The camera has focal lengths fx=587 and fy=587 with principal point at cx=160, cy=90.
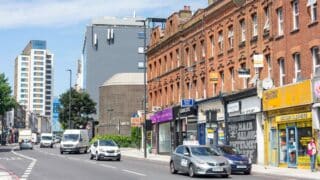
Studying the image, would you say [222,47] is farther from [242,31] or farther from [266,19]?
[266,19]

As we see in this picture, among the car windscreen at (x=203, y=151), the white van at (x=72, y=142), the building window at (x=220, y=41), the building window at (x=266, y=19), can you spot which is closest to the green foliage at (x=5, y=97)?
the white van at (x=72, y=142)

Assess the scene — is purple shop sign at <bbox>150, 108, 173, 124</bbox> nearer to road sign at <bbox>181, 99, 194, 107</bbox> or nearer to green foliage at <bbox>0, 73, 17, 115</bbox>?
road sign at <bbox>181, 99, 194, 107</bbox>

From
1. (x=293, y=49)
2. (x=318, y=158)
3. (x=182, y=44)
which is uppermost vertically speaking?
(x=182, y=44)

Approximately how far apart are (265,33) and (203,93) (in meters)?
12.0

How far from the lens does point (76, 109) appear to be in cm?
10750

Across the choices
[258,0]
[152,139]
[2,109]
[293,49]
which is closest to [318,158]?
[293,49]

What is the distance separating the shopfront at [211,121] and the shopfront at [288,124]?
7014 millimetres

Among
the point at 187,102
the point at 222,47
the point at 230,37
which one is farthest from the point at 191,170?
the point at 187,102

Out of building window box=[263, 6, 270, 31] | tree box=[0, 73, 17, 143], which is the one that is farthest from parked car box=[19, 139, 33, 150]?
building window box=[263, 6, 270, 31]

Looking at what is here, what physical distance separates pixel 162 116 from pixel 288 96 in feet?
86.3

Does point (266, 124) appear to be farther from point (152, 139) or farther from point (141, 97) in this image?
point (141, 97)

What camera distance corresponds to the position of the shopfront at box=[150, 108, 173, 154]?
56053mm

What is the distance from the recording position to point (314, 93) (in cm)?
2992

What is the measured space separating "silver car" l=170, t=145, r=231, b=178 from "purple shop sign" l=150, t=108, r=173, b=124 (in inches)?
1070
